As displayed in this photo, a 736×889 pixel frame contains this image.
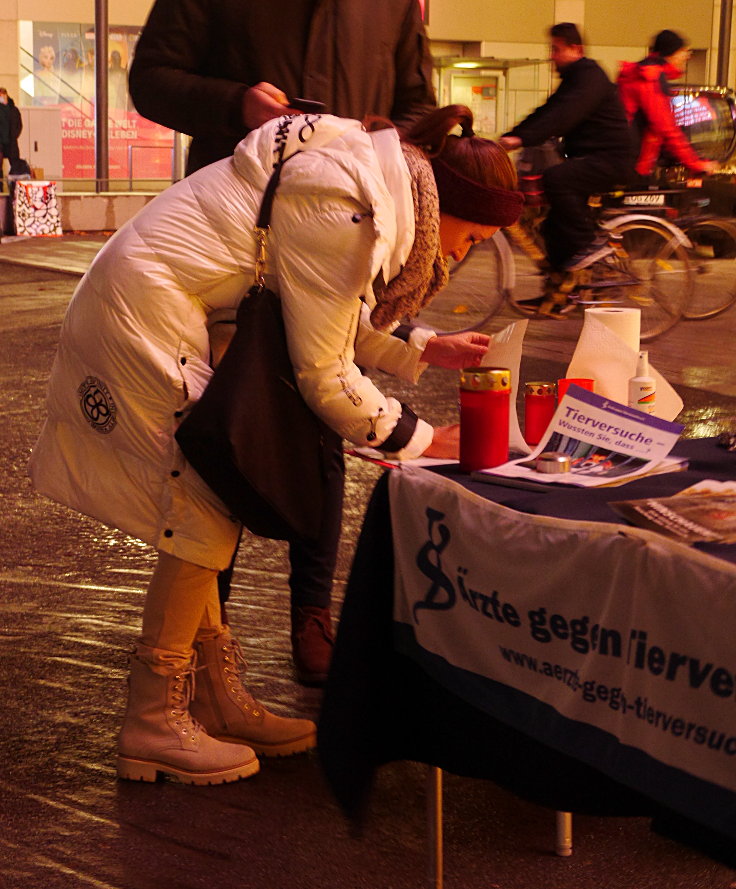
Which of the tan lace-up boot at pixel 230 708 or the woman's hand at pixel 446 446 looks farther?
the tan lace-up boot at pixel 230 708

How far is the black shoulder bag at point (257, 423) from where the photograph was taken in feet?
8.49

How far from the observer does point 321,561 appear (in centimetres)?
357

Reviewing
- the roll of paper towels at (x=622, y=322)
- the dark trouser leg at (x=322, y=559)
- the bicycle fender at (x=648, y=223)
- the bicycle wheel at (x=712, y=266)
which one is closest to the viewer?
the roll of paper towels at (x=622, y=322)

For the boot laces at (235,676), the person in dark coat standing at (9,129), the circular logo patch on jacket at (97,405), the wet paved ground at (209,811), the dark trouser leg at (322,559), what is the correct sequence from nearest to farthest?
the wet paved ground at (209,811)
the circular logo patch on jacket at (97,405)
the boot laces at (235,676)
the dark trouser leg at (322,559)
the person in dark coat standing at (9,129)

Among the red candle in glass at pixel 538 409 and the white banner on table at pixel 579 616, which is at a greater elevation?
the red candle in glass at pixel 538 409

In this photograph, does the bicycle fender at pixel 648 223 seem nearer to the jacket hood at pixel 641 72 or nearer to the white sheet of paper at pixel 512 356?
the jacket hood at pixel 641 72

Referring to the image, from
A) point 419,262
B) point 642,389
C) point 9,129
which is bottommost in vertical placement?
point 642,389

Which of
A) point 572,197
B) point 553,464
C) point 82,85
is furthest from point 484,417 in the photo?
point 82,85

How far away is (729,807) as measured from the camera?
184 cm

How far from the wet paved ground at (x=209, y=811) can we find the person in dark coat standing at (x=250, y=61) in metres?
0.52

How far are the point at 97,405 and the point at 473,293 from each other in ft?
23.0

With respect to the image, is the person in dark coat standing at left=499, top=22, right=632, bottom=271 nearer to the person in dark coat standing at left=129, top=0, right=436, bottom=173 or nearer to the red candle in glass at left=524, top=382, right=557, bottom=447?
the person in dark coat standing at left=129, top=0, right=436, bottom=173

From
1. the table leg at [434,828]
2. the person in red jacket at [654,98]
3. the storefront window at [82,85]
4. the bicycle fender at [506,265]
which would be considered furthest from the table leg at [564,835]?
the storefront window at [82,85]

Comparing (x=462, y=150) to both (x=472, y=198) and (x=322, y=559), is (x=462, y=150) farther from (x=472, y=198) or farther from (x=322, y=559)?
(x=322, y=559)
